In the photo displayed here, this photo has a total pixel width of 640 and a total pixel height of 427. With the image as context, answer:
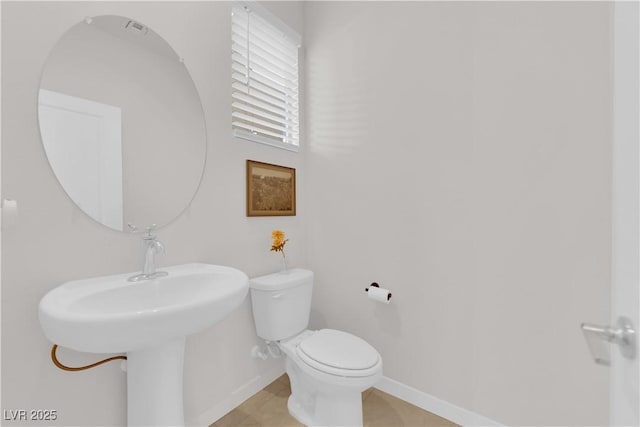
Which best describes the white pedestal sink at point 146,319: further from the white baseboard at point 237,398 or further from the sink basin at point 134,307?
the white baseboard at point 237,398

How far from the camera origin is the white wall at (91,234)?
2.95ft

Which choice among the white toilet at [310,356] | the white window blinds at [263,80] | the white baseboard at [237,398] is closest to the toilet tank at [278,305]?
the white toilet at [310,356]

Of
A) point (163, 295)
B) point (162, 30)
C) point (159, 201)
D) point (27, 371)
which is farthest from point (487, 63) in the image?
point (27, 371)

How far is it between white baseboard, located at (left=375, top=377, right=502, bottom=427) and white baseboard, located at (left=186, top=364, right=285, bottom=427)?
669 mm

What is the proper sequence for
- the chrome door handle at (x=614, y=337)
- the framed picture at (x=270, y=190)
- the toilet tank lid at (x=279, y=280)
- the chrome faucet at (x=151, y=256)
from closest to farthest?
the chrome door handle at (x=614, y=337), the chrome faucet at (x=151, y=256), the toilet tank lid at (x=279, y=280), the framed picture at (x=270, y=190)

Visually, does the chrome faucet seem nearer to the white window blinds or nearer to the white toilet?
the white toilet

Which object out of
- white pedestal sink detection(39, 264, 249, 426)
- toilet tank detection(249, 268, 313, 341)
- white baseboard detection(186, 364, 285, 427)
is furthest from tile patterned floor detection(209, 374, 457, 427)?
white pedestal sink detection(39, 264, 249, 426)

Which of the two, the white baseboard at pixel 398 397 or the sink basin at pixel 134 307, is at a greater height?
the sink basin at pixel 134 307

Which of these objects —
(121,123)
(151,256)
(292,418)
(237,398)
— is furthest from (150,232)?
(292,418)

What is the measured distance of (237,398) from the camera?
1556 millimetres

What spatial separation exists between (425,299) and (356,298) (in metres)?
0.44

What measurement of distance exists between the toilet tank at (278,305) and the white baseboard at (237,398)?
1.04ft

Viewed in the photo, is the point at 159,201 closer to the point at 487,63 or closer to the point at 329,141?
the point at 329,141

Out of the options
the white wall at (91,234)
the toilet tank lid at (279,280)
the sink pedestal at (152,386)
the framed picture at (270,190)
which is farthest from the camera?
the framed picture at (270,190)
